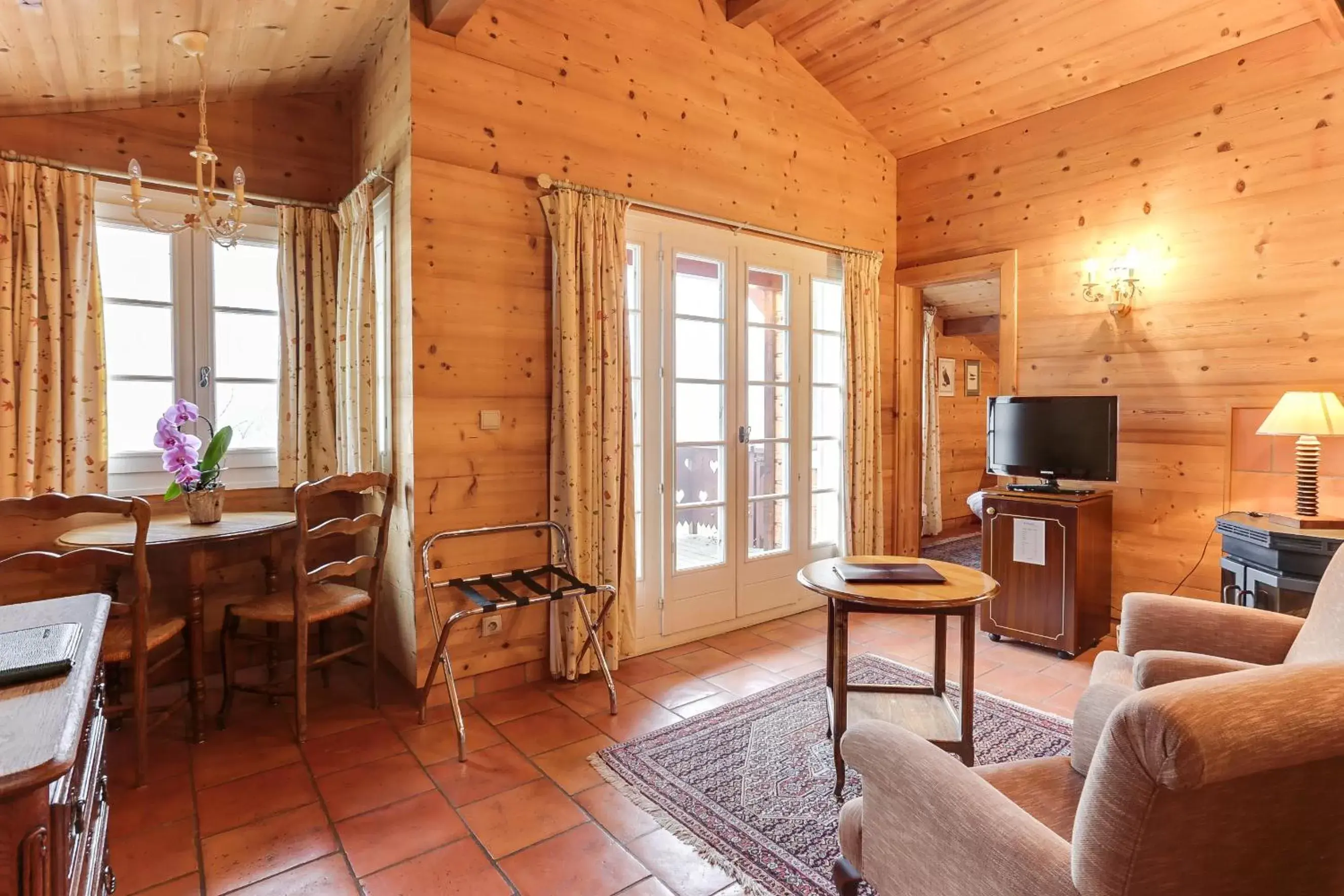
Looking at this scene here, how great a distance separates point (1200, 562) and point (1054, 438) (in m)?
0.95

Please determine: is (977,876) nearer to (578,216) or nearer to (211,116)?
(578,216)

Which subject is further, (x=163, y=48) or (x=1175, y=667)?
(x=163, y=48)

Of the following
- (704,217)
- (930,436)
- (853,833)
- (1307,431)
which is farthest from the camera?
(930,436)

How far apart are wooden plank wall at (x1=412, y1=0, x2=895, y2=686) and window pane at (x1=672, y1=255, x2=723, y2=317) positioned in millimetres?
292

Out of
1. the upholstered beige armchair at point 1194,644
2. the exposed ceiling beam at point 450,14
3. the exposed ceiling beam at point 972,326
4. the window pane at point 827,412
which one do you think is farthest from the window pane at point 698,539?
the exposed ceiling beam at point 972,326

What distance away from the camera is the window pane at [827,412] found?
171 inches

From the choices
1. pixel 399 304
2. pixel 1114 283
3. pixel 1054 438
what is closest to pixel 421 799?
pixel 399 304

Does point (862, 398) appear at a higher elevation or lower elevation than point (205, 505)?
higher

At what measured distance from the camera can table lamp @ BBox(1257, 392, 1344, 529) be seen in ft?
9.34

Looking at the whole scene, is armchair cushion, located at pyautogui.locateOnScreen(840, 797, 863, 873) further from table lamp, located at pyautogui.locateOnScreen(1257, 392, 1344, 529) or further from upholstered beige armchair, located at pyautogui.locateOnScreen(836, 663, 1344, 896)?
table lamp, located at pyautogui.locateOnScreen(1257, 392, 1344, 529)

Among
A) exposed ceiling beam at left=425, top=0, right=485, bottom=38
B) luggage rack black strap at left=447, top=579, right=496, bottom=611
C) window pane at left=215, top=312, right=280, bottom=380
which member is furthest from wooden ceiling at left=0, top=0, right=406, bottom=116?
luggage rack black strap at left=447, top=579, right=496, bottom=611

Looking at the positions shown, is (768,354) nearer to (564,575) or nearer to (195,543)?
(564,575)

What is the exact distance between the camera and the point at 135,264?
3010mm

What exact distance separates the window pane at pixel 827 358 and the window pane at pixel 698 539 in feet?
3.81
